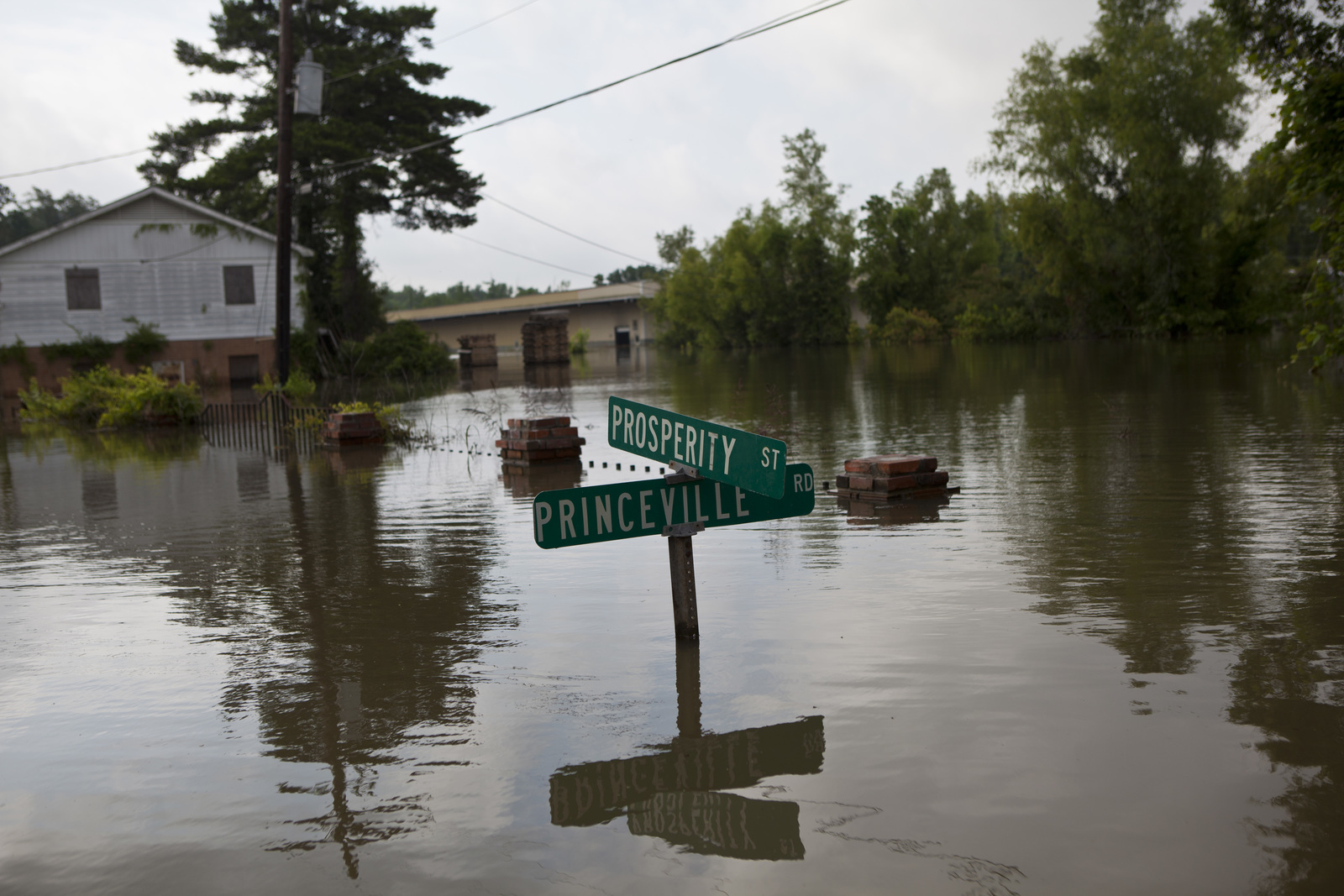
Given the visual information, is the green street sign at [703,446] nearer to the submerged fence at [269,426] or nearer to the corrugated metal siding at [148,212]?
the submerged fence at [269,426]

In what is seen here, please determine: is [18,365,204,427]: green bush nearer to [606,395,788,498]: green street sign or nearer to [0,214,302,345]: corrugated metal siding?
[0,214,302,345]: corrugated metal siding

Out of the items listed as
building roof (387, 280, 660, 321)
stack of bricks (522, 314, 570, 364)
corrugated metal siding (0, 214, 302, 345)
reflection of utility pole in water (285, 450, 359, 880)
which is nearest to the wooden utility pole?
reflection of utility pole in water (285, 450, 359, 880)

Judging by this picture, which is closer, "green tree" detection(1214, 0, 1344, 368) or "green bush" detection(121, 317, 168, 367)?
"green tree" detection(1214, 0, 1344, 368)

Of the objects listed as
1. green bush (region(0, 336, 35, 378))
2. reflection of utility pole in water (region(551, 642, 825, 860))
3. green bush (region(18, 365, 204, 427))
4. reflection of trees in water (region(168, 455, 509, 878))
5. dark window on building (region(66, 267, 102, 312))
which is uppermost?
dark window on building (region(66, 267, 102, 312))

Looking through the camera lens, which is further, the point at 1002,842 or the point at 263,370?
the point at 263,370

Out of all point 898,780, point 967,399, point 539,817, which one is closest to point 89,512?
point 539,817

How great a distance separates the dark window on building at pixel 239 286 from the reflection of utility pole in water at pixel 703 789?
37936mm

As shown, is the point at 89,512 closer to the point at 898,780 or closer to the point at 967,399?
the point at 898,780

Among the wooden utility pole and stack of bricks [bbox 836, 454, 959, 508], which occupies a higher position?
the wooden utility pole

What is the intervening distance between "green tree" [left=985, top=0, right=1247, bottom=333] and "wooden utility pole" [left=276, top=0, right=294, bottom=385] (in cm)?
3702

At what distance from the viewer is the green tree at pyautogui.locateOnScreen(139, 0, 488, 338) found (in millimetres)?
41906

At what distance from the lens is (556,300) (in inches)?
4213

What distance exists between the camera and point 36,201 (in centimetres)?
11750

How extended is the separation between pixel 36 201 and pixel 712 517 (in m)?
134
